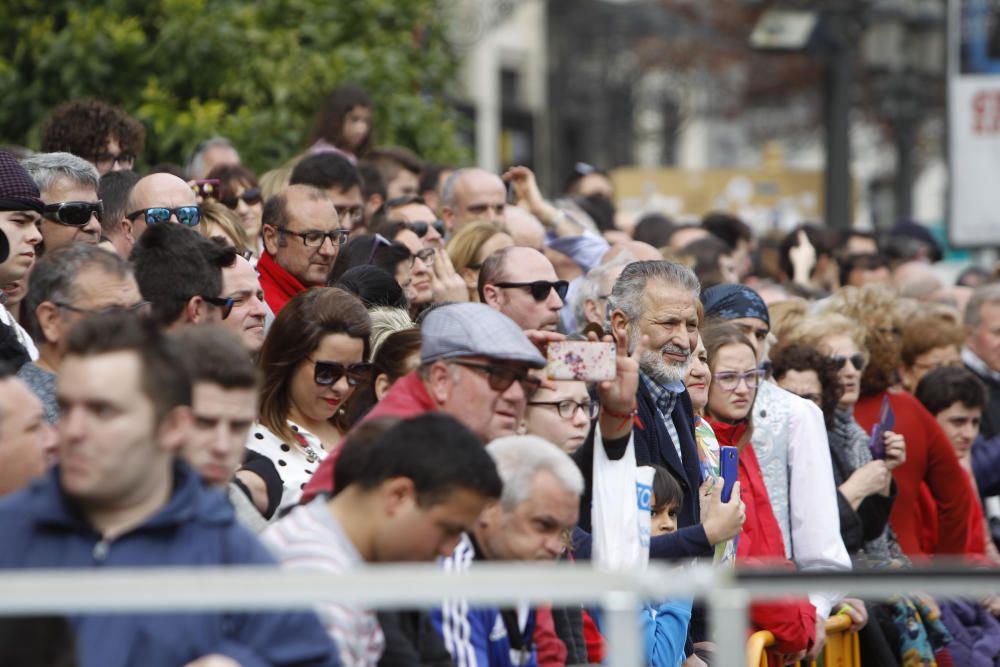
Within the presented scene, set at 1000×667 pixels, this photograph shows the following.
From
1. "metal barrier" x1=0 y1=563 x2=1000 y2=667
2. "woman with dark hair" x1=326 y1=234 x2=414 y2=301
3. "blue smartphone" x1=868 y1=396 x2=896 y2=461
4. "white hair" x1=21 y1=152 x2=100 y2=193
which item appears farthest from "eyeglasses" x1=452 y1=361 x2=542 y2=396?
"blue smartphone" x1=868 y1=396 x2=896 y2=461

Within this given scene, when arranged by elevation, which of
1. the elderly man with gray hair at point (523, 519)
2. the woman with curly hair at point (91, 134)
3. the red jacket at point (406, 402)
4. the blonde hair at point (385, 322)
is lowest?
the elderly man with gray hair at point (523, 519)

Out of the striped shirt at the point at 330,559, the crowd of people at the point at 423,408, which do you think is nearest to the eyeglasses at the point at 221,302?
the crowd of people at the point at 423,408

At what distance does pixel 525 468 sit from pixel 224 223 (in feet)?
9.82

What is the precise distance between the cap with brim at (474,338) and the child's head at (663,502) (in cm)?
123

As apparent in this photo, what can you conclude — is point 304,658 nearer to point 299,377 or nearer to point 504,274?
point 299,377

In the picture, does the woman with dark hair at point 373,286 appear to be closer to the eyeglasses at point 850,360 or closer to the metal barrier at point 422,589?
the eyeglasses at point 850,360

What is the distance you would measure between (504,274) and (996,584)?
12.9 feet

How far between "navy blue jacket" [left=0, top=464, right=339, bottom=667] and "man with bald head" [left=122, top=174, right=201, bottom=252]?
3024 mm

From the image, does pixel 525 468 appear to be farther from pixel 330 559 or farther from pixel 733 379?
pixel 733 379

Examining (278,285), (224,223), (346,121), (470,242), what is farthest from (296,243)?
(346,121)

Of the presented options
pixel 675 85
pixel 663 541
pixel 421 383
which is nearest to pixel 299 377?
pixel 421 383

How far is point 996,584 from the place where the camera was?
3.67m

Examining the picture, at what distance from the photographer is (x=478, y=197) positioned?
9.45 meters

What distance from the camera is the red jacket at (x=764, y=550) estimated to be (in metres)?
6.86
